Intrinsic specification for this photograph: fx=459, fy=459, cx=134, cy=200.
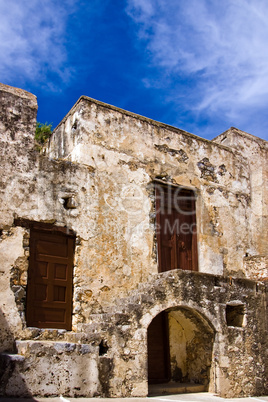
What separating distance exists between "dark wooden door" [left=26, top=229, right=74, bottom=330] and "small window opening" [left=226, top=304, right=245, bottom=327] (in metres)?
3.03

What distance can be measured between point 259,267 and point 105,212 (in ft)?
13.5

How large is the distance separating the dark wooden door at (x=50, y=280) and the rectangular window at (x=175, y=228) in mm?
2171

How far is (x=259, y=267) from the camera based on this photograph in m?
10.7

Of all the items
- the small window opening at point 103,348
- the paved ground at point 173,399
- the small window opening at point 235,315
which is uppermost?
the small window opening at point 235,315

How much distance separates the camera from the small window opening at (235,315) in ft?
28.3

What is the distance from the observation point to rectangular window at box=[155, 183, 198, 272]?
9717 mm

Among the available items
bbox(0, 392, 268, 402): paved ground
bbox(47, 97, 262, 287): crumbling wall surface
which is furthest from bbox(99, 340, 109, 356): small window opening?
bbox(47, 97, 262, 287): crumbling wall surface

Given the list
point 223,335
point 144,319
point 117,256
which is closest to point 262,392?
point 223,335

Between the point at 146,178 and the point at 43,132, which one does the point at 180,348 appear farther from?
the point at 43,132

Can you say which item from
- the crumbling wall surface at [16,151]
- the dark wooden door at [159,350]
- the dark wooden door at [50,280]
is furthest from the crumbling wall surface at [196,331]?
the crumbling wall surface at [16,151]

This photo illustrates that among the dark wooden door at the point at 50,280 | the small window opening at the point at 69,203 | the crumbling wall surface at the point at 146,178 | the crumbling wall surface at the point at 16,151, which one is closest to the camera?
the dark wooden door at the point at 50,280

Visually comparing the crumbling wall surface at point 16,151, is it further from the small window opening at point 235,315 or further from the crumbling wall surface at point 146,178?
the small window opening at point 235,315

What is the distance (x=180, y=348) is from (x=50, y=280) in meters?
2.93

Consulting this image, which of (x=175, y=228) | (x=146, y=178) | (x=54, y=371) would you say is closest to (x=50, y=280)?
(x=54, y=371)
